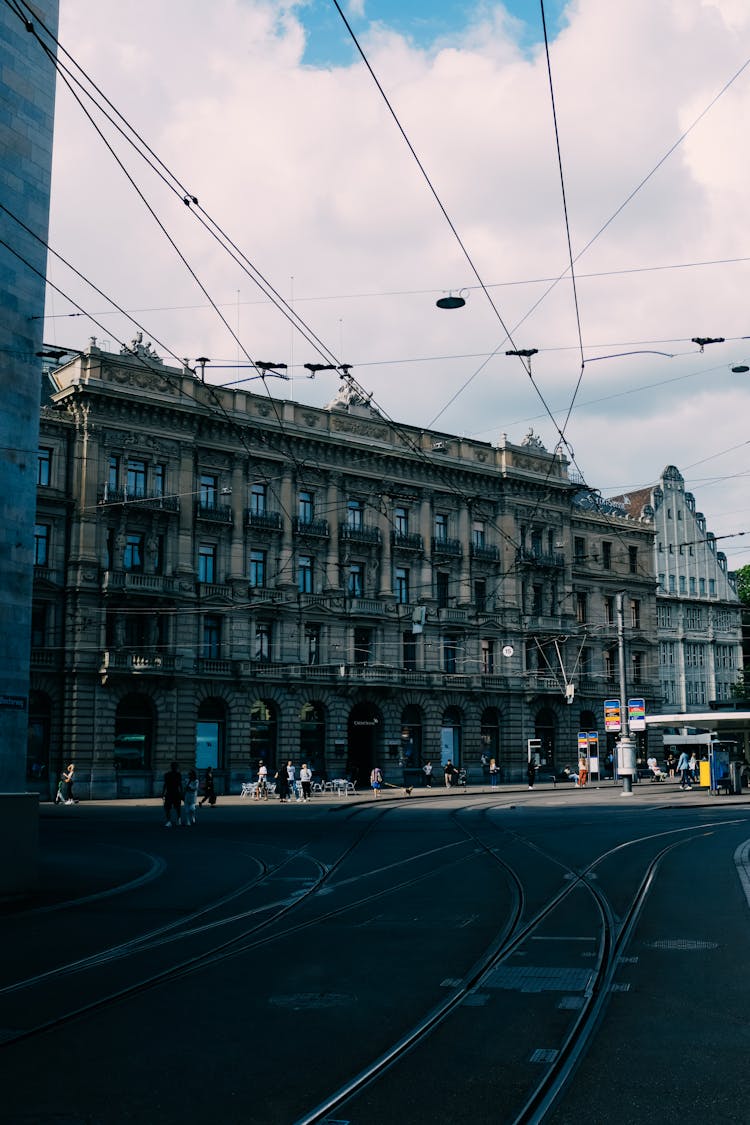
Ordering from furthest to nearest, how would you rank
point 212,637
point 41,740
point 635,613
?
point 635,613, point 212,637, point 41,740

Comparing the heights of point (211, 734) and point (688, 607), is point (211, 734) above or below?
below

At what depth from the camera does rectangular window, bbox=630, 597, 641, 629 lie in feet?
245

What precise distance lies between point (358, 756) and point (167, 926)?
4676 cm

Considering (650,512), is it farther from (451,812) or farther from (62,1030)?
(62,1030)

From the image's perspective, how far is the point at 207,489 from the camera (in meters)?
54.3

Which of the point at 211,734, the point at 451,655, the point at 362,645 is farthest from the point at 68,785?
the point at 451,655

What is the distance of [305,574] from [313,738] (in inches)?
328

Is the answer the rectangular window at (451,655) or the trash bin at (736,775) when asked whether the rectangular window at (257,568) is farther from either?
the trash bin at (736,775)

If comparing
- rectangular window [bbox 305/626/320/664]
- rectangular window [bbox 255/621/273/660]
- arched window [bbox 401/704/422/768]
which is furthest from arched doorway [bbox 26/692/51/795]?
arched window [bbox 401/704/422/768]

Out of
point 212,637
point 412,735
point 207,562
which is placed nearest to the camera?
point 212,637

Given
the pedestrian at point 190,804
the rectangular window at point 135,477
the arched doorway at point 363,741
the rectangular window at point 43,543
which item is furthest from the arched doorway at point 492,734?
the pedestrian at point 190,804

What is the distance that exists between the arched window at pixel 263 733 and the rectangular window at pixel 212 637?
349 centimetres

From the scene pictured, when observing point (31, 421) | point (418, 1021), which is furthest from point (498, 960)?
point (31, 421)

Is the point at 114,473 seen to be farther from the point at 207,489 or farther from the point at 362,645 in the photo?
the point at 362,645
